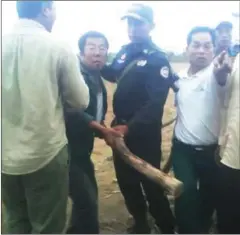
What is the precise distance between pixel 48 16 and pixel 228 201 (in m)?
0.84

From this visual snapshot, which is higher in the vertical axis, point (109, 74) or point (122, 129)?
point (109, 74)

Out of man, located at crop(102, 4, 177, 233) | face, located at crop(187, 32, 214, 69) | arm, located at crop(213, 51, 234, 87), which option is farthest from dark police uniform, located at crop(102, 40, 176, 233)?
arm, located at crop(213, 51, 234, 87)

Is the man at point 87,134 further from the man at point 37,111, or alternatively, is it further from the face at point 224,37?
the face at point 224,37

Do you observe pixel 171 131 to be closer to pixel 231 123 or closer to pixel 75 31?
pixel 231 123

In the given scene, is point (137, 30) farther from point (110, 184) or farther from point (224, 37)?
point (110, 184)

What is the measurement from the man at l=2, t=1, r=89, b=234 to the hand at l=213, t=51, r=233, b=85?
16.6 inches

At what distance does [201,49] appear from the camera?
1.42 m

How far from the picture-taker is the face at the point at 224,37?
142 cm

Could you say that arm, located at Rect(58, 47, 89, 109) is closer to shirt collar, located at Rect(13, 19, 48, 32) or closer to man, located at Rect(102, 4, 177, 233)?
shirt collar, located at Rect(13, 19, 48, 32)

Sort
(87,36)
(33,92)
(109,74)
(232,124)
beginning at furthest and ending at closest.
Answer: (109,74) → (87,36) → (232,124) → (33,92)

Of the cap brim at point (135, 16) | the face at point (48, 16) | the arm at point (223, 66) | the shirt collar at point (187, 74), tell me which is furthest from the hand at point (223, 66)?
the face at point (48, 16)

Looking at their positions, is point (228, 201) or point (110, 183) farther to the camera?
point (110, 183)

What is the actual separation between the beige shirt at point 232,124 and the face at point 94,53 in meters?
0.45

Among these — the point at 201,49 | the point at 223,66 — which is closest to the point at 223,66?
the point at 223,66
